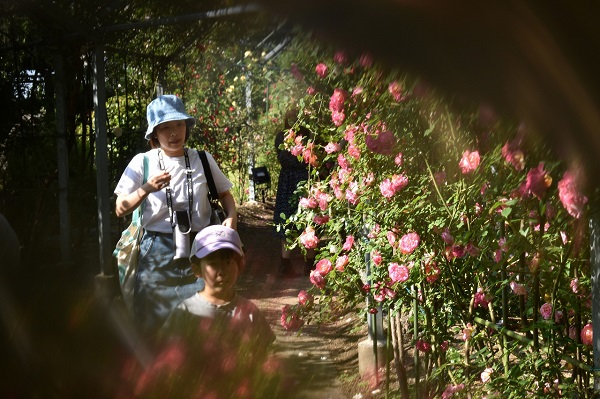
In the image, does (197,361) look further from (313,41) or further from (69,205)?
(69,205)

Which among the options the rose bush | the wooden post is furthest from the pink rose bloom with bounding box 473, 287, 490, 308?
the wooden post

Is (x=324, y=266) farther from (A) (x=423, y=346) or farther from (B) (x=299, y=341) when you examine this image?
(B) (x=299, y=341)

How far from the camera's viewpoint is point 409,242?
3359 mm

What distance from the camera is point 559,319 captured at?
3223 millimetres

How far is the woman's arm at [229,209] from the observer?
13.1ft

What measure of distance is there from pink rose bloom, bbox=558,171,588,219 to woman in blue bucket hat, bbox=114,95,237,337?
6.56ft

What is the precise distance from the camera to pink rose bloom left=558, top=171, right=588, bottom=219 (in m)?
2.17

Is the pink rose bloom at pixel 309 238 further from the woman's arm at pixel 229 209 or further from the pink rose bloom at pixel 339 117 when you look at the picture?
the pink rose bloom at pixel 339 117

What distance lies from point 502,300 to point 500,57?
1.57 m

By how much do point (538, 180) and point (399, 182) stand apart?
1104 mm

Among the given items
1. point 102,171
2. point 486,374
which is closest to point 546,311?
point 486,374

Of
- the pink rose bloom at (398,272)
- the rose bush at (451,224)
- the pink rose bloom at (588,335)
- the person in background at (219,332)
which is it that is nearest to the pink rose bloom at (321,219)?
the rose bush at (451,224)

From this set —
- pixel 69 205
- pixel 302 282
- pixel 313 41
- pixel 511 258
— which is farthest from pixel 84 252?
pixel 313 41

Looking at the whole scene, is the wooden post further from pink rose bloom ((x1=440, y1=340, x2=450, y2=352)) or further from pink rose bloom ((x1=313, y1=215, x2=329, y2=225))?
pink rose bloom ((x1=440, y1=340, x2=450, y2=352))
